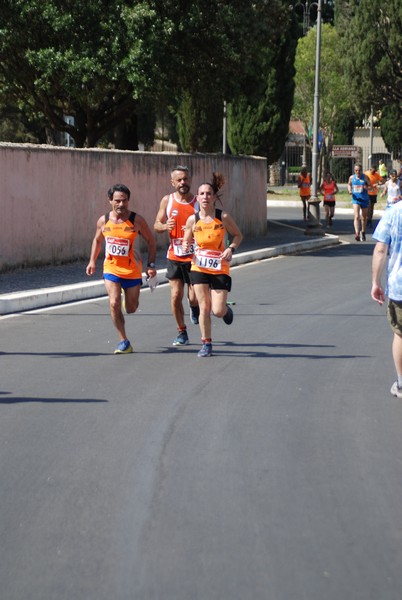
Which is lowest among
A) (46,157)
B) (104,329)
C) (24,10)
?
(104,329)

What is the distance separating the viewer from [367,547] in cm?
536

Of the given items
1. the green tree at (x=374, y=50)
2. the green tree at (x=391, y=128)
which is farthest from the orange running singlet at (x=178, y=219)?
the green tree at (x=391, y=128)

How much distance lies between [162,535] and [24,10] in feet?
70.0

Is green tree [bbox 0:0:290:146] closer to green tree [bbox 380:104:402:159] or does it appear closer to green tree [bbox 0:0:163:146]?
green tree [bbox 0:0:163:146]

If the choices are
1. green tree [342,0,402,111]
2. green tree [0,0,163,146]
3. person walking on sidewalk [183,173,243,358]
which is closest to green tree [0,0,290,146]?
green tree [0,0,163,146]

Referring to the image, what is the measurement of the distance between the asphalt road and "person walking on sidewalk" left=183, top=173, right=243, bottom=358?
0.41 metres

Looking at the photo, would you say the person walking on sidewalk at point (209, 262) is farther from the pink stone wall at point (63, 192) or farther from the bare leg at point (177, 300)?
the pink stone wall at point (63, 192)

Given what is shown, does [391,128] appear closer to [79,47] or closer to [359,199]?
[359,199]

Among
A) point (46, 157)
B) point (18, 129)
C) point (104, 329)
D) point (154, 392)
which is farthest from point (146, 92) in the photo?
point (18, 129)

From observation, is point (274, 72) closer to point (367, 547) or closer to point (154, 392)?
point (154, 392)

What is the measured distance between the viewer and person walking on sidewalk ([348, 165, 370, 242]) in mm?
28469

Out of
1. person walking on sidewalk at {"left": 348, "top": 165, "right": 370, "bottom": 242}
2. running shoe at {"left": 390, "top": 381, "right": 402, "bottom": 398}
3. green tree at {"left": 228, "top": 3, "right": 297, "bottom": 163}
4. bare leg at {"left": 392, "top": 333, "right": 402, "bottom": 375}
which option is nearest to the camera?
bare leg at {"left": 392, "top": 333, "right": 402, "bottom": 375}

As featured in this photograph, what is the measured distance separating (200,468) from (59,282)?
442 inches

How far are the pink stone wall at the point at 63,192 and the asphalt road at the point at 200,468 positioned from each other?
22.6 ft
